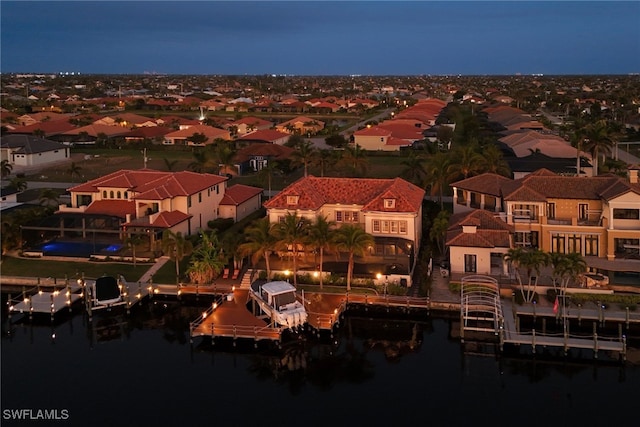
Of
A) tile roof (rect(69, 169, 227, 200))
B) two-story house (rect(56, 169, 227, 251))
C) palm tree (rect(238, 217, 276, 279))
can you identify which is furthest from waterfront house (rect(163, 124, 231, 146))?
palm tree (rect(238, 217, 276, 279))

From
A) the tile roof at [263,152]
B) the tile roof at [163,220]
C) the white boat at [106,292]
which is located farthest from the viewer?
the tile roof at [263,152]

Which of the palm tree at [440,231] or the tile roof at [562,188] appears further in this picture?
the palm tree at [440,231]

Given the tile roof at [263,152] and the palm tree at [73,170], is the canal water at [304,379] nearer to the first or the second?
the palm tree at [73,170]

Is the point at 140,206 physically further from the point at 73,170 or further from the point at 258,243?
the point at 73,170

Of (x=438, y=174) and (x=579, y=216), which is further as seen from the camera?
(x=438, y=174)

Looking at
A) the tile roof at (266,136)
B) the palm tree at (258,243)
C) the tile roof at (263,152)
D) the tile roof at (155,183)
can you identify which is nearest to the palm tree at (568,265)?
the palm tree at (258,243)

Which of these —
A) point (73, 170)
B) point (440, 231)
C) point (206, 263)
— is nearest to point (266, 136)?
point (73, 170)

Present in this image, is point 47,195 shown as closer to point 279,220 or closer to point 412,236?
point 279,220
